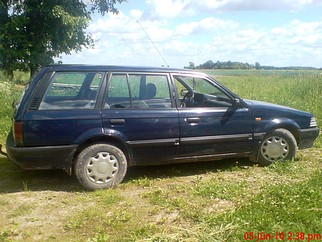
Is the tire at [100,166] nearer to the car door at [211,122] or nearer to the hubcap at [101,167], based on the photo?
the hubcap at [101,167]

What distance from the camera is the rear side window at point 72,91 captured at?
13.7ft

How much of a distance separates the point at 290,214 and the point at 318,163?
242cm

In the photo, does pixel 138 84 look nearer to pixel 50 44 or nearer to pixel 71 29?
pixel 71 29

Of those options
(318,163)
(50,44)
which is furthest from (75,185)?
(50,44)

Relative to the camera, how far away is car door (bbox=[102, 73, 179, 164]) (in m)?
4.35

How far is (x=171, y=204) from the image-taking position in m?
3.85

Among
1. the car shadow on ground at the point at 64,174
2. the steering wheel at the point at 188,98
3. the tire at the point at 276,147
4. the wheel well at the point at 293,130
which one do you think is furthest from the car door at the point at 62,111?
the wheel well at the point at 293,130

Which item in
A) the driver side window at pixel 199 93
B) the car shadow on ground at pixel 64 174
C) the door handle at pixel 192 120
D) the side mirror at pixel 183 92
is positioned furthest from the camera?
the side mirror at pixel 183 92

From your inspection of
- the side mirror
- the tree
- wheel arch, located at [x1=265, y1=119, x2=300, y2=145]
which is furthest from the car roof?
the tree

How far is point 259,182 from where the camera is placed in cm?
450

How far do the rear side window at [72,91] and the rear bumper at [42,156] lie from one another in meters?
0.52

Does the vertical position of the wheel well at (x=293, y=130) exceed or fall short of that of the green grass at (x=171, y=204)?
it exceeds it

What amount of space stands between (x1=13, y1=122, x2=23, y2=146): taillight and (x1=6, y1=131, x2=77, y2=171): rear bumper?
0.24ft

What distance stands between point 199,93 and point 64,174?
2425 mm
